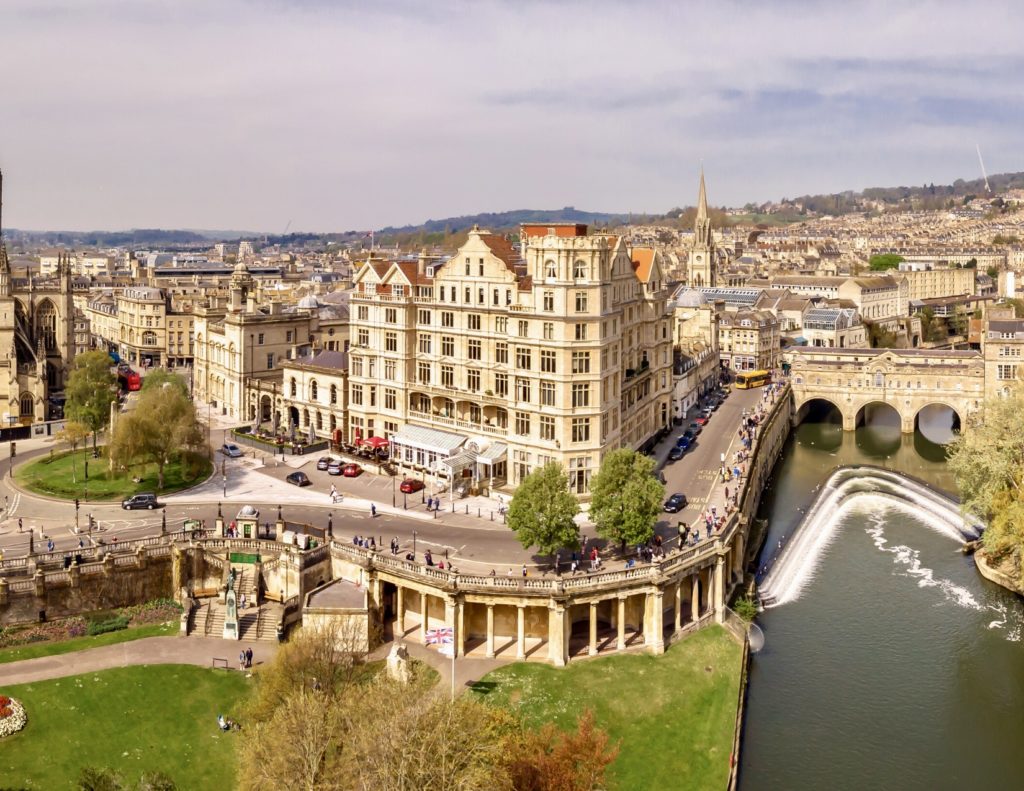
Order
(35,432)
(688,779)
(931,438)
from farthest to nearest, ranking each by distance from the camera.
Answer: (931,438)
(35,432)
(688,779)

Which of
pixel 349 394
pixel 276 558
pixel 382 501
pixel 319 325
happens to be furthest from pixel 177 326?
pixel 276 558

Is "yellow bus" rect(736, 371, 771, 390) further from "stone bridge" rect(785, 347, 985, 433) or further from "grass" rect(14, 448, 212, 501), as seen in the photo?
"grass" rect(14, 448, 212, 501)

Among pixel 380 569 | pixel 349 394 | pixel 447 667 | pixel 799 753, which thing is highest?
pixel 349 394

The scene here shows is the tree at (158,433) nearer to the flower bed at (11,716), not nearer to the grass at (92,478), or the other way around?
the grass at (92,478)

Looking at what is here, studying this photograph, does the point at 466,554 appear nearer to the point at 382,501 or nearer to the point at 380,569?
the point at 380,569

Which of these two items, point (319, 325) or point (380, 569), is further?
point (319, 325)

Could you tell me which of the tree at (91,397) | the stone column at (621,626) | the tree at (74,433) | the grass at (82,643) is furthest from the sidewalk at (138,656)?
the tree at (91,397)
